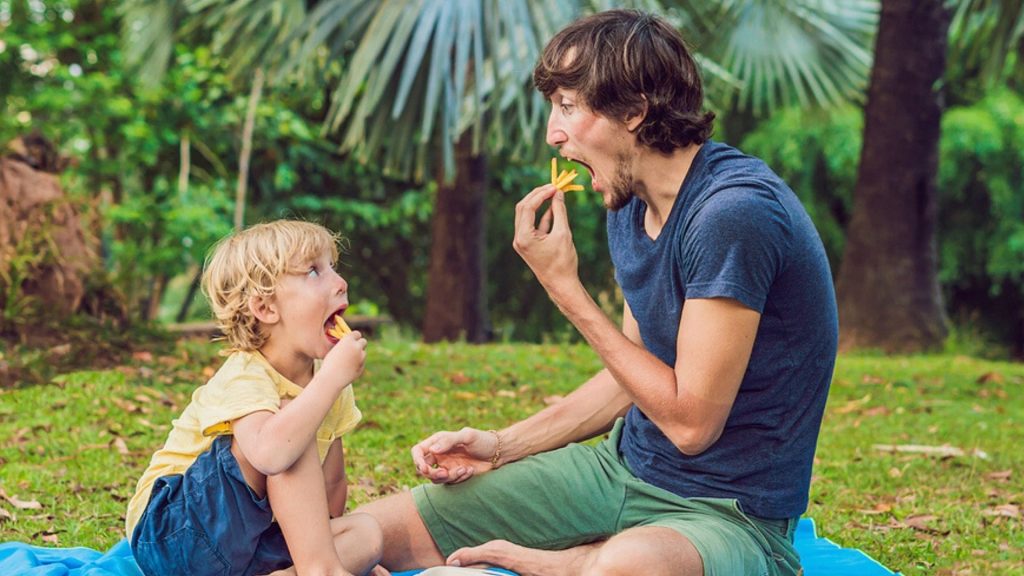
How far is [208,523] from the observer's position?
2.51 m

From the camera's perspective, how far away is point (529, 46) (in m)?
6.36

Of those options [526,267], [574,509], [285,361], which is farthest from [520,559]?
[526,267]

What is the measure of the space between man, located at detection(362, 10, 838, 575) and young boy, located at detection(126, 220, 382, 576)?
279mm

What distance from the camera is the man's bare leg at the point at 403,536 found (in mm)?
2818

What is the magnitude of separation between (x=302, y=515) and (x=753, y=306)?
1026 mm

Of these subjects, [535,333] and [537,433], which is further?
[535,333]

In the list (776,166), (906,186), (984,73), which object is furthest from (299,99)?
(984,73)

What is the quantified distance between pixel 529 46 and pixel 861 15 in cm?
422

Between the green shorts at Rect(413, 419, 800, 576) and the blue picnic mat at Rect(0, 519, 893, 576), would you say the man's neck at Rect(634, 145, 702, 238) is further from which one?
the blue picnic mat at Rect(0, 519, 893, 576)

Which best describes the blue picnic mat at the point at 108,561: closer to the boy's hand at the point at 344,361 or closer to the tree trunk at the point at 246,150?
the boy's hand at the point at 344,361

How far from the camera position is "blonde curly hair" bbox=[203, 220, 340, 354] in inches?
103

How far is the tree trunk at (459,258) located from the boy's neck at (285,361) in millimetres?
6294

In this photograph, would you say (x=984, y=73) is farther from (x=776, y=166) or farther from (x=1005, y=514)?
(x=776, y=166)

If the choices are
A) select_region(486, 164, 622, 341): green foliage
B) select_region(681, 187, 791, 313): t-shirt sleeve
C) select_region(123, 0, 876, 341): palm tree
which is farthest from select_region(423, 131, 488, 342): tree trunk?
select_region(681, 187, 791, 313): t-shirt sleeve
